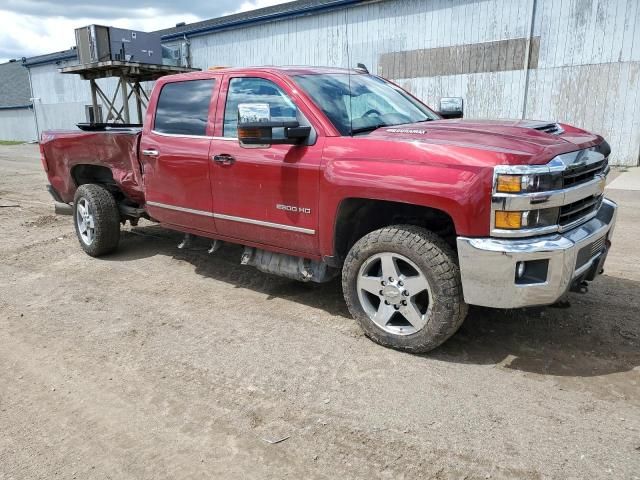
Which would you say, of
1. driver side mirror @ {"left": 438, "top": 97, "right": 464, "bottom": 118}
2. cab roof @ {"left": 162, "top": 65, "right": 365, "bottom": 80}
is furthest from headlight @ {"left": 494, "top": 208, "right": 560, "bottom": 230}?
driver side mirror @ {"left": 438, "top": 97, "right": 464, "bottom": 118}

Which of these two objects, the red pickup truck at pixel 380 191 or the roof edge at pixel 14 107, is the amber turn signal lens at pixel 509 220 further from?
the roof edge at pixel 14 107

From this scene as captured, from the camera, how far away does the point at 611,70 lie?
42.6 feet

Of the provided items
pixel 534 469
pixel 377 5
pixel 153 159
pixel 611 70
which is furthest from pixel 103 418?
pixel 377 5

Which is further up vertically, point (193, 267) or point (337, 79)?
point (337, 79)

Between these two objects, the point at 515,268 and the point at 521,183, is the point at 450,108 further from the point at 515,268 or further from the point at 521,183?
the point at 515,268

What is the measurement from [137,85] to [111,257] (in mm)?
13202

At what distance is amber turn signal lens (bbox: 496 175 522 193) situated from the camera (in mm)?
2936

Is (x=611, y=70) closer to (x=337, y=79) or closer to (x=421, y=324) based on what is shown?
(x=337, y=79)

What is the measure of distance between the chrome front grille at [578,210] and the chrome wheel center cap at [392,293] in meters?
1.10

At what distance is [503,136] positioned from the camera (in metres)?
3.32

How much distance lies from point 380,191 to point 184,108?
7.79 ft

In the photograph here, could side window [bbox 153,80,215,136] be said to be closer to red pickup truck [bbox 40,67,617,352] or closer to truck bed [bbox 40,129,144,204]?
red pickup truck [bbox 40,67,617,352]

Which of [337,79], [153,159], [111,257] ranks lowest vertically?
[111,257]

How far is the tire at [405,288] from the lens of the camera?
3.33m
